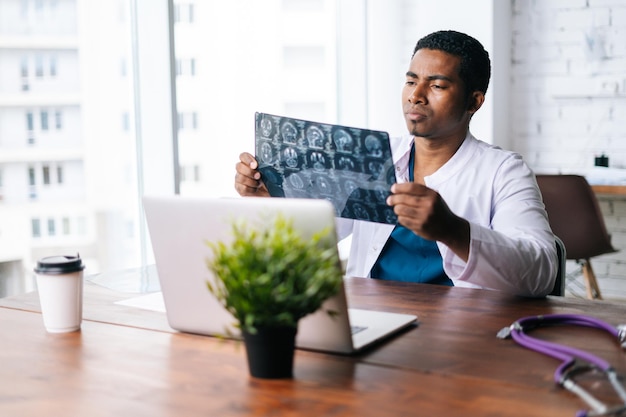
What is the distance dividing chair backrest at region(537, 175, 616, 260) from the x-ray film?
78.6 inches

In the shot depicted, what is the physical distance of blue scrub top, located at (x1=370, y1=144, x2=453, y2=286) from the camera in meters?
1.81

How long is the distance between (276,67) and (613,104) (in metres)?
1.76

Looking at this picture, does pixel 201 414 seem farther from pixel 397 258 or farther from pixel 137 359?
pixel 397 258

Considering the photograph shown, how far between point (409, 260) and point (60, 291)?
866mm

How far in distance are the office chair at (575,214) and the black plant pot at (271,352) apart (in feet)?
8.48

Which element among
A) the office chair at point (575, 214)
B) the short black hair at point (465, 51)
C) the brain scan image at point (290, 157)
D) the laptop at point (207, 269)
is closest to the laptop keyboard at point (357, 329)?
the laptop at point (207, 269)

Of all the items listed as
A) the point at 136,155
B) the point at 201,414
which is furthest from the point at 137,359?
the point at 136,155

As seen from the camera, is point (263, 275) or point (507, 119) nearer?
point (263, 275)

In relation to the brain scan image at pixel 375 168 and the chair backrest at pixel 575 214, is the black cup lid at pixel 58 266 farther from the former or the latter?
the chair backrest at pixel 575 214

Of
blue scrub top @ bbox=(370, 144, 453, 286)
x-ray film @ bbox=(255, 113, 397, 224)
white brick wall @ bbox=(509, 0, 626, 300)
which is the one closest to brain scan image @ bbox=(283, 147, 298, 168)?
x-ray film @ bbox=(255, 113, 397, 224)

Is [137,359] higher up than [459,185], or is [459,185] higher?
[459,185]

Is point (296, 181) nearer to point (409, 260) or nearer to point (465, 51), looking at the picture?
point (409, 260)

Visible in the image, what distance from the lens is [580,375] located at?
1007mm

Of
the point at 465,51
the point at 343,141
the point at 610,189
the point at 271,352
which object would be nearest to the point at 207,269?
the point at 271,352
